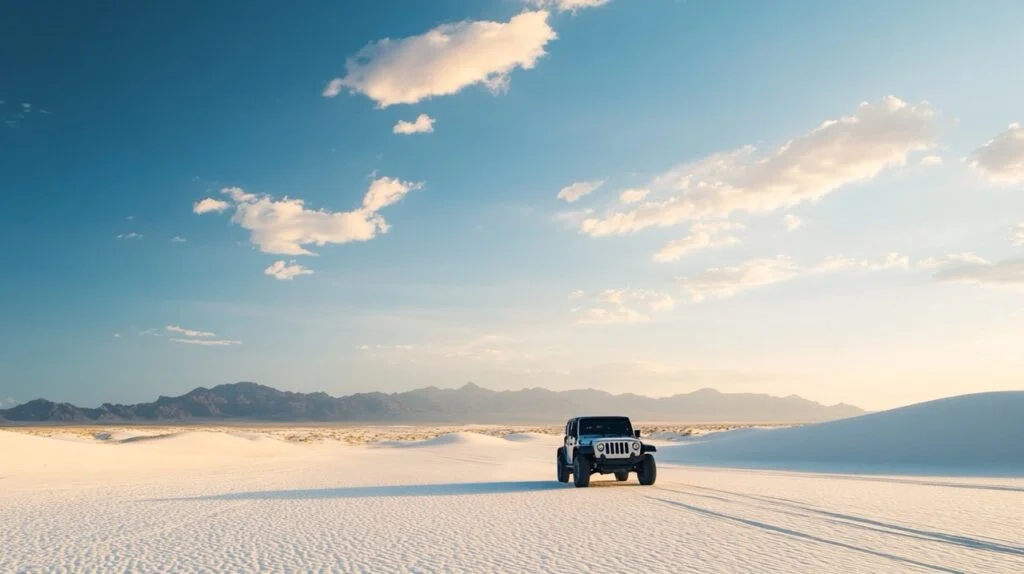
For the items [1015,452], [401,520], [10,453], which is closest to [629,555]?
[401,520]

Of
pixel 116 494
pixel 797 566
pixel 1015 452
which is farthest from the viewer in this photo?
pixel 1015 452

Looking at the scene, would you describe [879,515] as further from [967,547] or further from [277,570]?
[277,570]

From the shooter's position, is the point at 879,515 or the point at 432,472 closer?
the point at 879,515

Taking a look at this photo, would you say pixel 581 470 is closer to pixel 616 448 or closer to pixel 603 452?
pixel 603 452

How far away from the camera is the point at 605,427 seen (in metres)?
24.3

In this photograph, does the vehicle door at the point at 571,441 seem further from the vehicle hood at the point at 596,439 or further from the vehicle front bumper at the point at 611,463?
the vehicle front bumper at the point at 611,463

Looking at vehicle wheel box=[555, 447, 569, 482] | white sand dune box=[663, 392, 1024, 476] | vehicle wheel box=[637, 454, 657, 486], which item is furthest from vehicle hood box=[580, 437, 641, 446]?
white sand dune box=[663, 392, 1024, 476]

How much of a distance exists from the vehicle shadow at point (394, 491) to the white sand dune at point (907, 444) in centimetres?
1804

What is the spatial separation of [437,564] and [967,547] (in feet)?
27.7

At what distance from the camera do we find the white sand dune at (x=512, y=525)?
11156 mm

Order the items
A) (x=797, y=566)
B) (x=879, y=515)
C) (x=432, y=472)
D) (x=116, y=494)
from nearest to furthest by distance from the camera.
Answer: (x=797, y=566) → (x=879, y=515) → (x=116, y=494) → (x=432, y=472)

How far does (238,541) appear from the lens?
13609 mm

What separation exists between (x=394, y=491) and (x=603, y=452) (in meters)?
6.77

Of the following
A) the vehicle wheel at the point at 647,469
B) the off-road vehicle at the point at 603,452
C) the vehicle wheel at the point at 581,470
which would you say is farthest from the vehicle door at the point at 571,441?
the vehicle wheel at the point at 647,469
